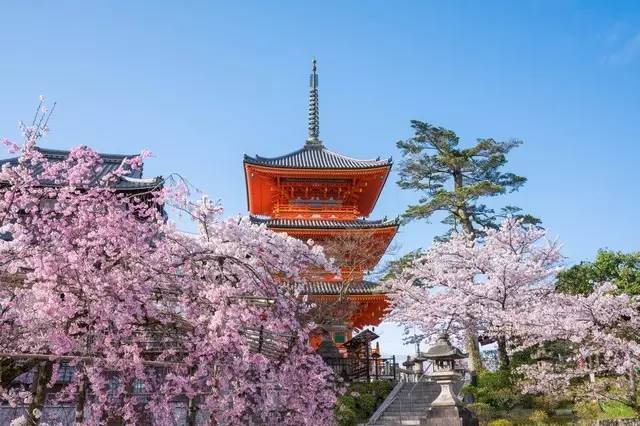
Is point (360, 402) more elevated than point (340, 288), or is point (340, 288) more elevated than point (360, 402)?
point (340, 288)

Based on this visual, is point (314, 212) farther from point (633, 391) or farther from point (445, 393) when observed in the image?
point (633, 391)

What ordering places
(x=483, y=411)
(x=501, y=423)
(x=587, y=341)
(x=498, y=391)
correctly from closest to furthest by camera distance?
(x=501, y=423), (x=587, y=341), (x=483, y=411), (x=498, y=391)

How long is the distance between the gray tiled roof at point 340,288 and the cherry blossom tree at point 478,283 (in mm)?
800

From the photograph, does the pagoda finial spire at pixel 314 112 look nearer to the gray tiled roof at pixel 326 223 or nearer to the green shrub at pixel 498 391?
the gray tiled roof at pixel 326 223

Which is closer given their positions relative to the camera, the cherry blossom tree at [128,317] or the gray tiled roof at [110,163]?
the cherry blossom tree at [128,317]

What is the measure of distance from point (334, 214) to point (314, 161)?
11.7ft

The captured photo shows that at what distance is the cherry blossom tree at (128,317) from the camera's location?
5.68 metres

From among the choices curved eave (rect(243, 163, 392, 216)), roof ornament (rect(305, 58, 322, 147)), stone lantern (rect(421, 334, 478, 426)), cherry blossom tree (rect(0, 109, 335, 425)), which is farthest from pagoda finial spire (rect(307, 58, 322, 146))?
cherry blossom tree (rect(0, 109, 335, 425))

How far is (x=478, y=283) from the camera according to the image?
828 inches

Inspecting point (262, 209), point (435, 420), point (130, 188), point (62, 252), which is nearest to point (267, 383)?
point (62, 252)

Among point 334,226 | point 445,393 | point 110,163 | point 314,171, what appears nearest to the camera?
point 445,393

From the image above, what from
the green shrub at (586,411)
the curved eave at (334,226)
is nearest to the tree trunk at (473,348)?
the green shrub at (586,411)

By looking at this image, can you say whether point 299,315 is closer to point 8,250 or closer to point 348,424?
point 8,250

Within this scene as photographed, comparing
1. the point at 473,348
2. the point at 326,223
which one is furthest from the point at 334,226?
the point at 473,348
